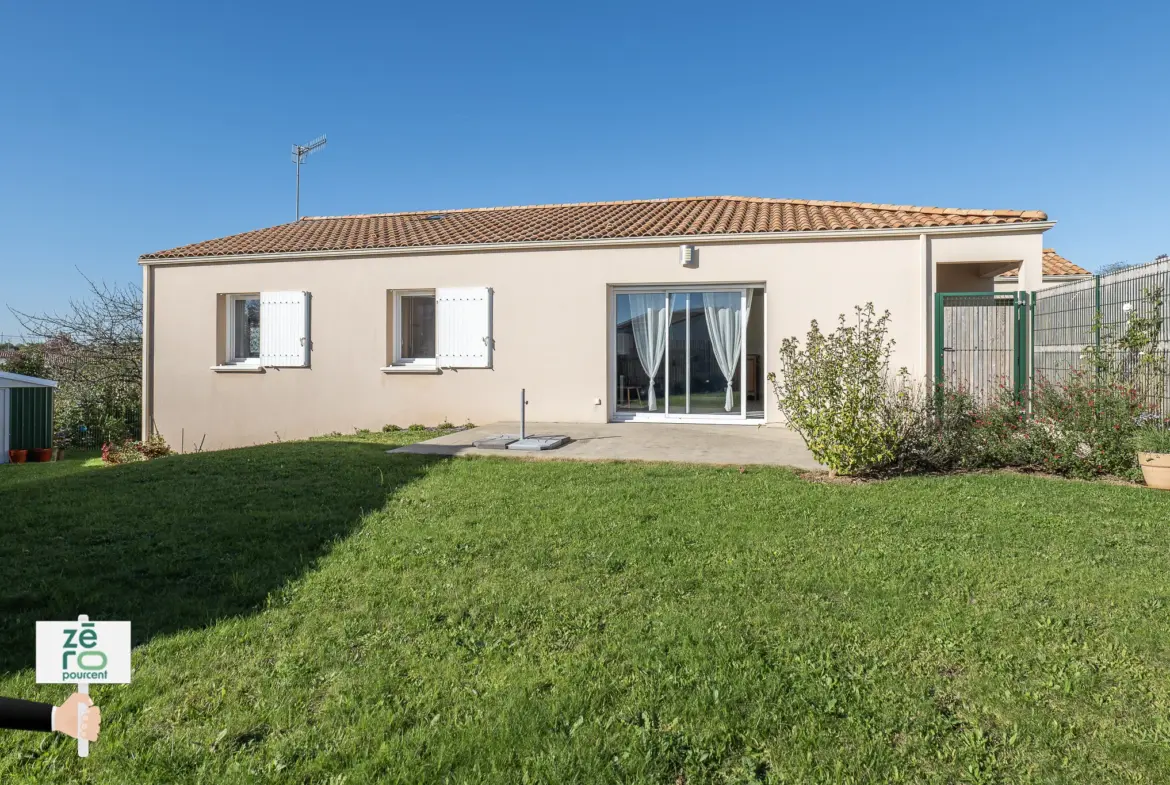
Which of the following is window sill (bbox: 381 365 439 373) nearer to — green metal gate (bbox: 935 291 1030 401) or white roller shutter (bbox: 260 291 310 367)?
white roller shutter (bbox: 260 291 310 367)

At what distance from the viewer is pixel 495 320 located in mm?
11867

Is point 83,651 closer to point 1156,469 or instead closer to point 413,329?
point 1156,469

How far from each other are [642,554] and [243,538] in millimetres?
2808

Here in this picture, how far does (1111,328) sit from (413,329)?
1071 centimetres

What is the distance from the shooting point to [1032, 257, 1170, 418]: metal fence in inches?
270

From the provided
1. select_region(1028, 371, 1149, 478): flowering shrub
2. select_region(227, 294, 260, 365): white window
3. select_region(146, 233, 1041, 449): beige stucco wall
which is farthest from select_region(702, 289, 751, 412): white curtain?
select_region(227, 294, 260, 365): white window

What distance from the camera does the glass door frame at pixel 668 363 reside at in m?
11.1

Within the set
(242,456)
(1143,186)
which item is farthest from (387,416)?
(1143,186)

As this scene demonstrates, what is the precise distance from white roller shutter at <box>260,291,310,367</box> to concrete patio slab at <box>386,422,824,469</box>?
4.44 metres

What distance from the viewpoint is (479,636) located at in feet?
10.2

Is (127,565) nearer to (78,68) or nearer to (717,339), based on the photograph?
(717,339)

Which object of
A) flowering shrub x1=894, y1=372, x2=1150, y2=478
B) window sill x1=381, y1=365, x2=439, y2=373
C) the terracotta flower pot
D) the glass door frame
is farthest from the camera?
window sill x1=381, y1=365, x2=439, y2=373

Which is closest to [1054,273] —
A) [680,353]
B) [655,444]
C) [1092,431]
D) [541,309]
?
[680,353]

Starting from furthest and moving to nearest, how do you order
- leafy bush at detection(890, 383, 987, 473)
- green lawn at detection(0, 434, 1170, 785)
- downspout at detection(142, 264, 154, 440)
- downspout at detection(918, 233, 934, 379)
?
downspout at detection(142, 264, 154, 440), downspout at detection(918, 233, 934, 379), leafy bush at detection(890, 383, 987, 473), green lawn at detection(0, 434, 1170, 785)
